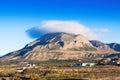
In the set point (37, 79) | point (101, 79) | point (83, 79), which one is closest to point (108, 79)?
point (101, 79)

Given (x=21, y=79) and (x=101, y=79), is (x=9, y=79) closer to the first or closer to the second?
(x=21, y=79)

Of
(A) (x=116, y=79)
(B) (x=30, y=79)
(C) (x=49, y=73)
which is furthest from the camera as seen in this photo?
(C) (x=49, y=73)

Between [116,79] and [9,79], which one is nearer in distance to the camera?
[116,79]

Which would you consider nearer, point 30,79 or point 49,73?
point 30,79

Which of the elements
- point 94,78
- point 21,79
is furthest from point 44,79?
point 94,78

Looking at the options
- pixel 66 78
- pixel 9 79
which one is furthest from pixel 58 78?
pixel 9 79

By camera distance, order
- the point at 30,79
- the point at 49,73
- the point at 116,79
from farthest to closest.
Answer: the point at 49,73 < the point at 30,79 < the point at 116,79

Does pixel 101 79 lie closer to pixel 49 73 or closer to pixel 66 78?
pixel 66 78
